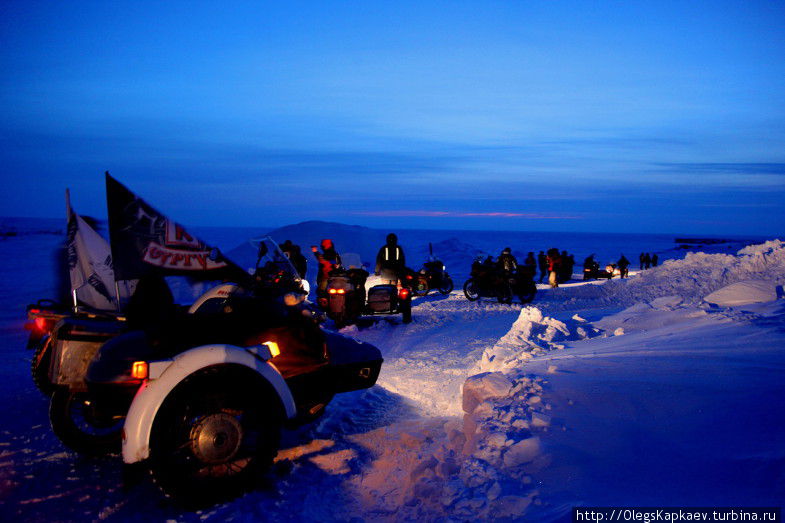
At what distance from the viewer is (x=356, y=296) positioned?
12.0 m

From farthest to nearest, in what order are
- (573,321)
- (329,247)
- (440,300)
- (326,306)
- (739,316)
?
(440,300) → (329,247) → (326,306) → (573,321) → (739,316)

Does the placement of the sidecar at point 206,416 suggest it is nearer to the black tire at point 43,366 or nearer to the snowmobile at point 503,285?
the black tire at point 43,366

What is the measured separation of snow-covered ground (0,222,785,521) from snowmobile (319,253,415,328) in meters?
4.88

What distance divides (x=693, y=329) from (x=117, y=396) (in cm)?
555

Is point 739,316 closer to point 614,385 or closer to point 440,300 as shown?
point 614,385

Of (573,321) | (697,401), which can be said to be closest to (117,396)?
(697,401)

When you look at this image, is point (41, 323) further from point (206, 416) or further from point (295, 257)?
point (295, 257)

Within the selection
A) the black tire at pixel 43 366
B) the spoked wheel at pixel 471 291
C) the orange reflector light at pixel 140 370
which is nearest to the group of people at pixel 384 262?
the spoked wheel at pixel 471 291

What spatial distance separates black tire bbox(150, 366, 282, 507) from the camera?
3.67 metres

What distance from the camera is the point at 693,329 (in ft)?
20.1

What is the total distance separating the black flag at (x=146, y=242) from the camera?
5141 millimetres

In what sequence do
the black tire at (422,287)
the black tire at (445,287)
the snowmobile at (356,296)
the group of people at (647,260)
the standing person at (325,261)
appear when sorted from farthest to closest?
1. the group of people at (647,260)
2. the black tire at (445,287)
3. the black tire at (422,287)
4. the standing person at (325,261)
5. the snowmobile at (356,296)

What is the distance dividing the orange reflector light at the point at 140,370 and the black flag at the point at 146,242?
1611 millimetres

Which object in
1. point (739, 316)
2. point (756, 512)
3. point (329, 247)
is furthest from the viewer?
point (329, 247)
